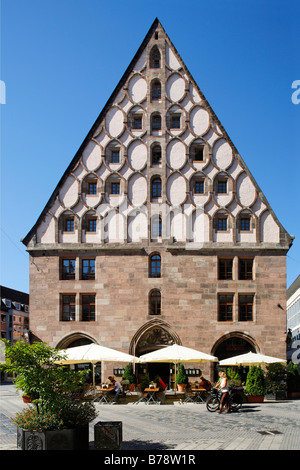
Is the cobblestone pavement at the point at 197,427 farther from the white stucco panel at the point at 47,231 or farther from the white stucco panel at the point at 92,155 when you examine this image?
the white stucco panel at the point at 92,155

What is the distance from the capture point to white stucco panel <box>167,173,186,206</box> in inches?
1331

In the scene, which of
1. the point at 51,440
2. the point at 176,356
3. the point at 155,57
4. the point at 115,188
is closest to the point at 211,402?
the point at 176,356

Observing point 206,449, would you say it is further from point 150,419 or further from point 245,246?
point 245,246

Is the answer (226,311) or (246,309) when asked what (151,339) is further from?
(246,309)

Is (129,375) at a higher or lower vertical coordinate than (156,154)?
lower

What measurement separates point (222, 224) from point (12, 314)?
63.4 meters

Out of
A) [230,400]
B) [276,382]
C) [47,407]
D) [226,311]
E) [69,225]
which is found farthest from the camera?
[69,225]

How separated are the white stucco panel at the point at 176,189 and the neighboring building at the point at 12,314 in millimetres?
59129

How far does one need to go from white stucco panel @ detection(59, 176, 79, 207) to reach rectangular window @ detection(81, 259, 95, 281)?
3.62 meters

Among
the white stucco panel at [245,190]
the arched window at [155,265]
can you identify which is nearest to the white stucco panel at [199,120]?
the white stucco panel at [245,190]

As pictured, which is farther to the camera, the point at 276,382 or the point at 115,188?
the point at 115,188

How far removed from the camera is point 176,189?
111 feet

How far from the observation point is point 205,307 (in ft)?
107

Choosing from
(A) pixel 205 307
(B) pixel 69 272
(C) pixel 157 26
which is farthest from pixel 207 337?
(C) pixel 157 26
